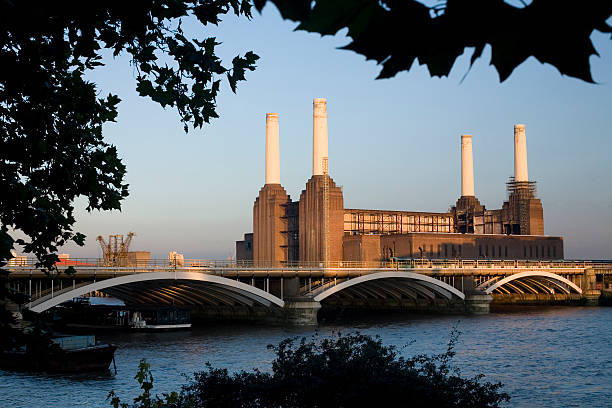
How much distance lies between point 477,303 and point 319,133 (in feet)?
109

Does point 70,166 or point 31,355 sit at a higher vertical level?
point 70,166

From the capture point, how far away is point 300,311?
60.9 metres

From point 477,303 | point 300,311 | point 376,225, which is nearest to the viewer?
point 300,311

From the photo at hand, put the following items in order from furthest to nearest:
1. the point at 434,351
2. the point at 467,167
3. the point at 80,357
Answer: the point at 467,167 → the point at 434,351 → the point at 80,357

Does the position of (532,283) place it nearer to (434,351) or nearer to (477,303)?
(477,303)

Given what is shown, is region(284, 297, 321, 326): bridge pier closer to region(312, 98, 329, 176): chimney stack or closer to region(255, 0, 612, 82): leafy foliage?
region(312, 98, 329, 176): chimney stack

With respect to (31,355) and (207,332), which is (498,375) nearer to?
(207,332)

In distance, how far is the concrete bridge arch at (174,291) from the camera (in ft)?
156

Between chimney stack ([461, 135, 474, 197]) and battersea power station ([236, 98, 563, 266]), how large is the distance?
0.56 feet

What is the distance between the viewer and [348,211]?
114500mm

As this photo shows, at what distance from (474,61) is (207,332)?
189ft

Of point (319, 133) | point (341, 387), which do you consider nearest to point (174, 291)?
point (319, 133)

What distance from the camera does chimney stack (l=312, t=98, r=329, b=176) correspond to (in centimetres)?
9625

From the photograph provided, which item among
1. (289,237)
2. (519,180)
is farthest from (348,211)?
(519,180)
